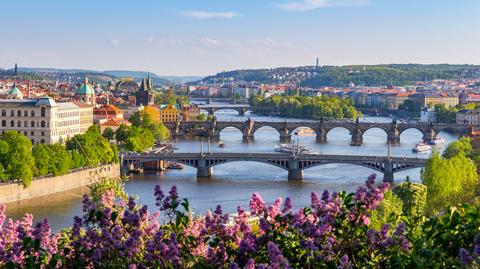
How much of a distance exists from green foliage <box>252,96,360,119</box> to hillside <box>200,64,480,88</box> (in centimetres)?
6239

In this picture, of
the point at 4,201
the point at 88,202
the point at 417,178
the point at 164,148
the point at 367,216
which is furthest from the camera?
the point at 164,148

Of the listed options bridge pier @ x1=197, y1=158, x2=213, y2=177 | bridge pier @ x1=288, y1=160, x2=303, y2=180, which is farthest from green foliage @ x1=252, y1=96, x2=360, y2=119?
bridge pier @ x1=288, y1=160, x2=303, y2=180

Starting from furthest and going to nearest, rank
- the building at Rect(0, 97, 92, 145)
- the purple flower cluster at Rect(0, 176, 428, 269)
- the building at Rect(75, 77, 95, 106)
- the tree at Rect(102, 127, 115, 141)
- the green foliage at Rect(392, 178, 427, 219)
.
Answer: the building at Rect(75, 77, 95, 106), the tree at Rect(102, 127, 115, 141), the building at Rect(0, 97, 92, 145), the green foliage at Rect(392, 178, 427, 219), the purple flower cluster at Rect(0, 176, 428, 269)

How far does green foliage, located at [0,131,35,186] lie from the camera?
77.9ft

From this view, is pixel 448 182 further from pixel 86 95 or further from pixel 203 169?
pixel 86 95

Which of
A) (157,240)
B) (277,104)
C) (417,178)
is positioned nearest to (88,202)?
(157,240)

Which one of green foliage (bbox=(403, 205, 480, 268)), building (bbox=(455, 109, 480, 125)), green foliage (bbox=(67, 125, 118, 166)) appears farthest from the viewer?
building (bbox=(455, 109, 480, 125))

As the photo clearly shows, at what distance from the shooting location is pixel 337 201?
5.11 m

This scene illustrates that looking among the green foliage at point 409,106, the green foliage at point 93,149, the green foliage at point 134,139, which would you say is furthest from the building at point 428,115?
the green foliage at point 93,149

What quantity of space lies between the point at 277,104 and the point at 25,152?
59006 millimetres

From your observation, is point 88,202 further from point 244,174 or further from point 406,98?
point 406,98

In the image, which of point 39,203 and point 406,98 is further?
point 406,98

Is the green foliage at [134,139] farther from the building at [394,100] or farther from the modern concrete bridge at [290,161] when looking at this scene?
the building at [394,100]

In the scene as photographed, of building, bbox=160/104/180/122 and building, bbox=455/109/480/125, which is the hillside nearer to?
building, bbox=455/109/480/125
